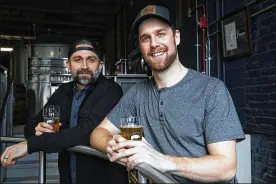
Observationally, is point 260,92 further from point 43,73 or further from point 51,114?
point 43,73

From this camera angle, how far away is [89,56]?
1989mm

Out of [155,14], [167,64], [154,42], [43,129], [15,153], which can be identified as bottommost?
[15,153]

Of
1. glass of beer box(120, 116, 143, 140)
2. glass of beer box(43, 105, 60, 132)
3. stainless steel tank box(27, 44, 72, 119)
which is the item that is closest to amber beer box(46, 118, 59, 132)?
glass of beer box(43, 105, 60, 132)

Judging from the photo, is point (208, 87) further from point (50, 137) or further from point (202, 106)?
→ point (50, 137)

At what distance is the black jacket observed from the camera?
1.52 metres

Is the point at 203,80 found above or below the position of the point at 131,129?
above

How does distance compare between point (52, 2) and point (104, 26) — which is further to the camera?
point (104, 26)

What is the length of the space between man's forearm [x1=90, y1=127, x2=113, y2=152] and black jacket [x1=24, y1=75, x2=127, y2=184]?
108mm

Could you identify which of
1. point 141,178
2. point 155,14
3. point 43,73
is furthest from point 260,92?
point 43,73

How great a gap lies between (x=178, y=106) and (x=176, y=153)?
0.68 ft

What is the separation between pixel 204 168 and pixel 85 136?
71 cm

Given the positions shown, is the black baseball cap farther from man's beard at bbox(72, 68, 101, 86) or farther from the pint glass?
man's beard at bbox(72, 68, 101, 86)

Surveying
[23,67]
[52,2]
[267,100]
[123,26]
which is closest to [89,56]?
[267,100]

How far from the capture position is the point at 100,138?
1434 millimetres
